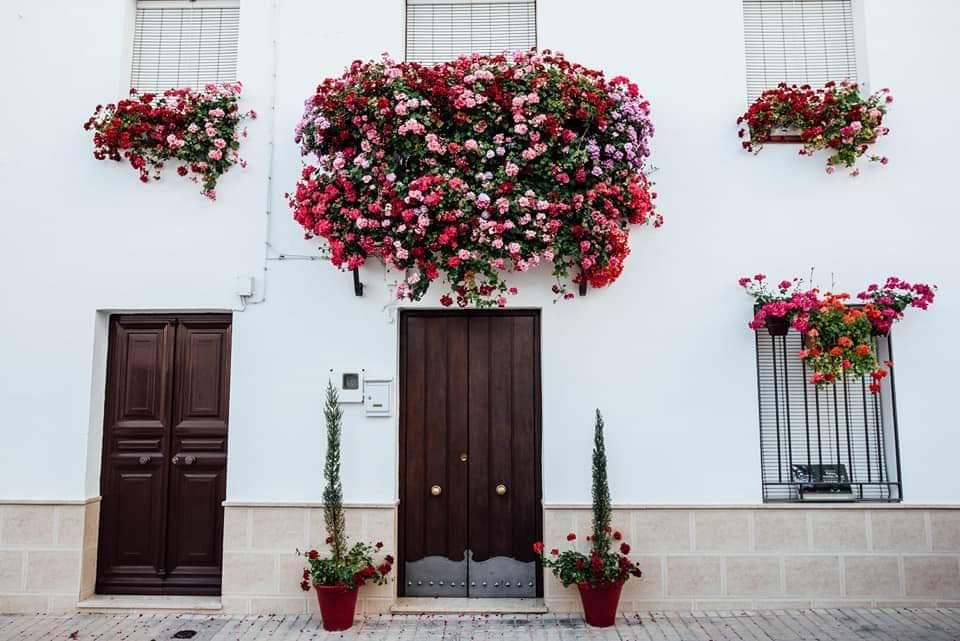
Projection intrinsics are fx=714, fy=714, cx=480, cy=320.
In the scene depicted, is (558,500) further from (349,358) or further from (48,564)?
(48,564)

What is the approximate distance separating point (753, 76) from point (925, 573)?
4.28 m

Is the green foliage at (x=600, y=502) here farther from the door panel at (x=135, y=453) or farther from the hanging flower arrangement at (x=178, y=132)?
the hanging flower arrangement at (x=178, y=132)

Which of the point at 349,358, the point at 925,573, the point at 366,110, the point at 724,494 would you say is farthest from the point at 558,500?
the point at 366,110

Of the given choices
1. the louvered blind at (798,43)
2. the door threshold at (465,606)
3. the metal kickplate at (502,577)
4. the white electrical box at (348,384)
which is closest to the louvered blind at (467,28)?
the louvered blind at (798,43)

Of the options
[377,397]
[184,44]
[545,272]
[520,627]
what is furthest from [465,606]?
[184,44]

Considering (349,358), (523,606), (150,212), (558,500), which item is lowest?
(523,606)

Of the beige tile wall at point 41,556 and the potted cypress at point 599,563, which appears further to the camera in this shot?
the beige tile wall at point 41,556

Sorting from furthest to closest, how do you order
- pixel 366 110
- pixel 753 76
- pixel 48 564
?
pixel 753 76 < pixel 48 564 < pixel 366 110

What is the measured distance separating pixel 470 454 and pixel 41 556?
351 cm

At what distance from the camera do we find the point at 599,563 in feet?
17.1

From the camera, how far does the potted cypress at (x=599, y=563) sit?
5.24 m

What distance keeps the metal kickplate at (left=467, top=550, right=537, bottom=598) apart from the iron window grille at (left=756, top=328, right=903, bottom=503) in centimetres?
202

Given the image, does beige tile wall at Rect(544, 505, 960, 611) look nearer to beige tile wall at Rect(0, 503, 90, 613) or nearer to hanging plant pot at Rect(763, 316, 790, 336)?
hanging plant pot at Rect(763, 316, 790, 336)

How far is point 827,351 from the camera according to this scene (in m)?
5.34
